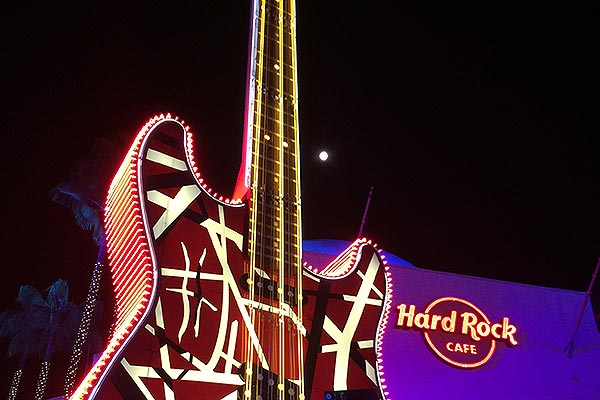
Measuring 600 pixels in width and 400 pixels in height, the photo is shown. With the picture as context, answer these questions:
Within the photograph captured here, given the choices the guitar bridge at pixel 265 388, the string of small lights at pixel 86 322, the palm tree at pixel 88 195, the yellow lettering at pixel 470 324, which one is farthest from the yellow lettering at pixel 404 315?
the guitar bridge at pixel 265 388

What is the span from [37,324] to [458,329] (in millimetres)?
13775

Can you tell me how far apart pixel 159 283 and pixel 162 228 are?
0.67 metres

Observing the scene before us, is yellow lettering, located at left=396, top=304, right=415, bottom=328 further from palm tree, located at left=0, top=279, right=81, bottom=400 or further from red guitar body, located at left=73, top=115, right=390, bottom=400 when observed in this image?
palm tree, located at left=0, top=279, right=81, bottom=400

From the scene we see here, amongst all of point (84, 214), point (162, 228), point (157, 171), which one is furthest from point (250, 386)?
point (84, 214)

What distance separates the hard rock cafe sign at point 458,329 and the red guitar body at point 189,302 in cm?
697

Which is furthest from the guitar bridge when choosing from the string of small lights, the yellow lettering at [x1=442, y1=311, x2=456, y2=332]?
the string of small lights

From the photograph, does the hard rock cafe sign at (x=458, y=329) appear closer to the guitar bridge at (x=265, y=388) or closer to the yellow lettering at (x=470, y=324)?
the yellow lettering at (x=470, y=324)

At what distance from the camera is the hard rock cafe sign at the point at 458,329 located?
14727 mm

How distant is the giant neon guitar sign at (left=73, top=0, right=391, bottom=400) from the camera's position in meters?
6.20

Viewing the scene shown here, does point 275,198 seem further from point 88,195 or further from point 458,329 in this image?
point 88,195

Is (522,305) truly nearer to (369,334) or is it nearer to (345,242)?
(345,242)

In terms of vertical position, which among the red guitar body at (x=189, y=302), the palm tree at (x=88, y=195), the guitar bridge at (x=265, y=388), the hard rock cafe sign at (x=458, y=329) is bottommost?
the guitar bridge at (x=265, y=388)

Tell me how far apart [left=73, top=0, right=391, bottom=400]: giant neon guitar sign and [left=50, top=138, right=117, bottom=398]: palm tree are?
1031 centimetres

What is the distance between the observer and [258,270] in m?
7.29
